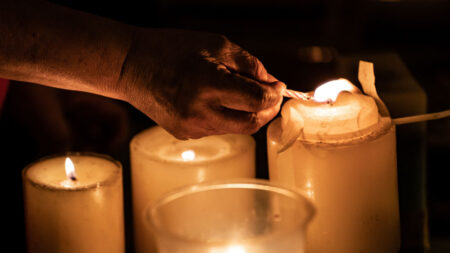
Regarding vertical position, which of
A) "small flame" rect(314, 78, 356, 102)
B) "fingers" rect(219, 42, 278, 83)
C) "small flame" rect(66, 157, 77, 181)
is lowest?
"small flame" rect(66, 157, 77, 181)

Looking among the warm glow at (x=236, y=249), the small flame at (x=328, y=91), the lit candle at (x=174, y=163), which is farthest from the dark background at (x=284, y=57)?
the warm glow at (x=236, y=249)

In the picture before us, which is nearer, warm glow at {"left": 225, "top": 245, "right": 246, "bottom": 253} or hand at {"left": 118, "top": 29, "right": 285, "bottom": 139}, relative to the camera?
warm glow at {"left": 225, "top": 245, "right": 246, "bottom": 253}

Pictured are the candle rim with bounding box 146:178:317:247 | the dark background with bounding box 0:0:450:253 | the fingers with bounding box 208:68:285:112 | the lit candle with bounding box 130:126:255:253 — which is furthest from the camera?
the dark background with bounding box 0:0:450:253

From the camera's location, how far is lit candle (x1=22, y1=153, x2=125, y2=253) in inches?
31.7

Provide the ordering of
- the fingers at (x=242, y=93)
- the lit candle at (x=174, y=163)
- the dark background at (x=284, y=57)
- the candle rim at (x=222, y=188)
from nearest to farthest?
the candle rim at (x=222, y=188) → the fingers at (x=242, y=93) → the lit candle at (x=174, y=163) → the dark background at (x=284, y=57)

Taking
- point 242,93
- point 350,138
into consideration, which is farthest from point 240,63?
point 350,138

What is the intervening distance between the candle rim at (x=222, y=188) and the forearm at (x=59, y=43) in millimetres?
234

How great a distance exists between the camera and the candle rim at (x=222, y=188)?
1.85 ft

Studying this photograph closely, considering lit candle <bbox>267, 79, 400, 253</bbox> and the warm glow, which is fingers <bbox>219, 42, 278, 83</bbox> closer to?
lit candle <bbox>267, 79, 400, 253</bbox>

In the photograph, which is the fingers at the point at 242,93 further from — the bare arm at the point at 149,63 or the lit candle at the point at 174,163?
the lit candle at the point at 174,163

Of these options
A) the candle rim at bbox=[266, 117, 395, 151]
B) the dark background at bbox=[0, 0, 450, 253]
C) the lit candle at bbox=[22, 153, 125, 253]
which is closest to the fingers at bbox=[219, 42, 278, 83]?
the candle rim at bbox=[266, 117, 395, 151]

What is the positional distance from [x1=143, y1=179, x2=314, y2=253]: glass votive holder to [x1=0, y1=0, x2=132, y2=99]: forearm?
0.79 feet

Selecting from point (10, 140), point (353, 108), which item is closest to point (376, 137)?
point (353, 108)

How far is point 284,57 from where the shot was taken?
1797 millimetres
